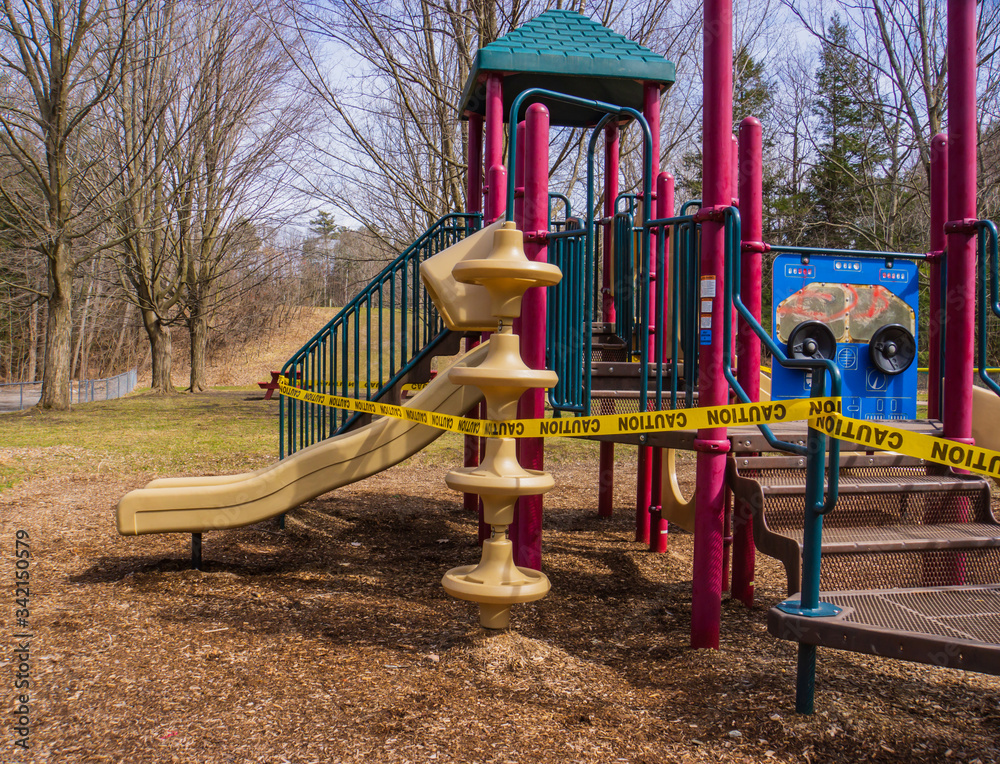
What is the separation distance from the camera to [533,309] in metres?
4.13

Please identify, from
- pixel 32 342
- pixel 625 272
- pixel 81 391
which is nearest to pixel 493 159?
pixel 625 272

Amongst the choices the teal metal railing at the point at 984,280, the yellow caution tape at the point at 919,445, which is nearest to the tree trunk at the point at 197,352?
the teal metal railing at the point at 984,280

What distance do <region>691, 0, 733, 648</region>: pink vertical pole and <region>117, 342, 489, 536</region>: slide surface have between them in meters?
1.60

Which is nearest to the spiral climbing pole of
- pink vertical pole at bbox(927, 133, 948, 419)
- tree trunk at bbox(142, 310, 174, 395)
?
pink vertical pole at bbox(927, 133, 948, 419)

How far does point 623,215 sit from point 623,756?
11.3ft

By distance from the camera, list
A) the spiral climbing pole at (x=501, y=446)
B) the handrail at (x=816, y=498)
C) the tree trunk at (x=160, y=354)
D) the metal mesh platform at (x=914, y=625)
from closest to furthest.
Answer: the metal mesh platform at (x=914, y=625) → the handrail at (x=816, y=498) → the spiral climbing pole at (x=501, y=446) → the tree trunk at (x=160, y=354)

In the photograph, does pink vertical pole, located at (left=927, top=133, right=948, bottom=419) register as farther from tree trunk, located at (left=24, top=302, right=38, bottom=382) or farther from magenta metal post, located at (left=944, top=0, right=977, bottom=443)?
tree trunk, located at (left=24, top=302, right=38, bottom=382)

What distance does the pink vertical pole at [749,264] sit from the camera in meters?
4.16

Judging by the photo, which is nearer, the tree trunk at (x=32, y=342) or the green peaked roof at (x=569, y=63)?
the green peaked roof at (x=569, y=63)

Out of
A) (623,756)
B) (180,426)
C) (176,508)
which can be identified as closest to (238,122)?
(180,426)

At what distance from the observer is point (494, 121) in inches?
237

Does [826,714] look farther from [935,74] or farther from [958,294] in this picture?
[935,74]

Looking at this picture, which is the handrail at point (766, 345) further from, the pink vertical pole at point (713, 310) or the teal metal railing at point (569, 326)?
the teal metal railing at point (569, 326)

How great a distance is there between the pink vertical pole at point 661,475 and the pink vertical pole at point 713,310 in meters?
1.52
